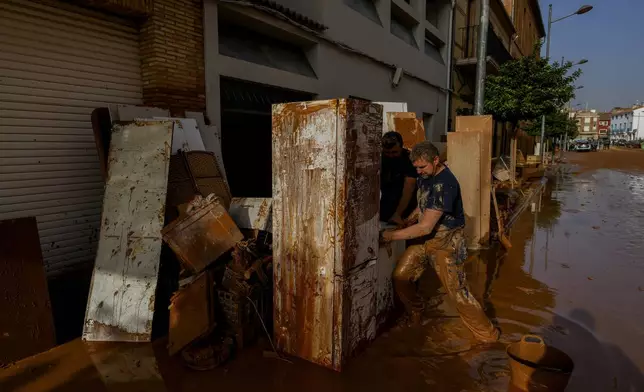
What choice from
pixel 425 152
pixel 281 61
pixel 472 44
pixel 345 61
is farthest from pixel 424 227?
pixel 472 44

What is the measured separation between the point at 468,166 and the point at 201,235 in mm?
4727

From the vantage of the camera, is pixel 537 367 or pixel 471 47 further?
pixel 471 47

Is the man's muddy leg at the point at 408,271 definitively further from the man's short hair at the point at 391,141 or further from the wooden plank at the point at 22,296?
the wooden plank at the point at 22,296

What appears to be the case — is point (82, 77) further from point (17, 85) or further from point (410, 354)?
point (410, 354)

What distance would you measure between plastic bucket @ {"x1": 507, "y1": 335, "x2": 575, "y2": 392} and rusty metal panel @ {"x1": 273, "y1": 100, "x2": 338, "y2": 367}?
135cm

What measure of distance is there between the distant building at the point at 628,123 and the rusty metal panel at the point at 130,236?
106 metres

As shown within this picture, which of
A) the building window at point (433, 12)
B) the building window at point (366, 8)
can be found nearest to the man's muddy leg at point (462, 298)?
the building window at point (366, 8)

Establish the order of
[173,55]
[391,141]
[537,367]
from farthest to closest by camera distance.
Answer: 1. [173,55]
2. [391,141]
3. [537,367]

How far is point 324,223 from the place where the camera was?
3.09 meters

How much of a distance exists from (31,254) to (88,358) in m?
1.11

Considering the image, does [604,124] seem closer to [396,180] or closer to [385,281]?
[396,180]

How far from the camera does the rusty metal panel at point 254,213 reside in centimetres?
389

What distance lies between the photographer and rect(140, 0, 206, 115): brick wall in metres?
5.50

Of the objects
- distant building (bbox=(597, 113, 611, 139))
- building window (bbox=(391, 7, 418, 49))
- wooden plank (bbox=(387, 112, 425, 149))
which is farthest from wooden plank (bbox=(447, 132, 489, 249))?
distant building (bbox=(597, 113, 611, 139))
